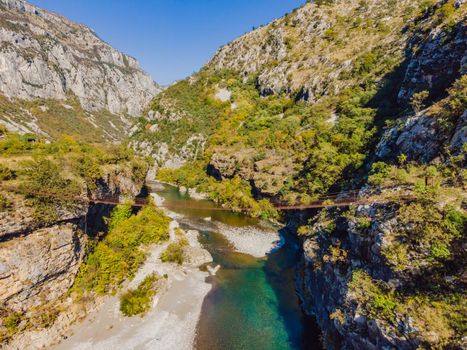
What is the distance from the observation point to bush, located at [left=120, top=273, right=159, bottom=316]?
19375mm

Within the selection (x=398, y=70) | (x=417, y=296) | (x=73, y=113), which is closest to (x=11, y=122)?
(x=73, y=113)

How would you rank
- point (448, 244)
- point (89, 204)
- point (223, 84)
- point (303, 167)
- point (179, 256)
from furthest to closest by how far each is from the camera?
point (223, 84) → point (303, 167) → point (179, 256) → point (89, 204) → point (448, 244)

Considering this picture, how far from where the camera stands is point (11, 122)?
105000 mm

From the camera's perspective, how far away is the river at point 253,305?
18000 mm

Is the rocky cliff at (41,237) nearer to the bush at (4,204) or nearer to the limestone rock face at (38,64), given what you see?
the bush at (4,204)

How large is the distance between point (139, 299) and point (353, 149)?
26053 mm

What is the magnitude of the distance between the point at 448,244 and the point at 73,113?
176 m

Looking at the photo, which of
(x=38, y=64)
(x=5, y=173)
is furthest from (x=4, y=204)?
(x=38, y=64)

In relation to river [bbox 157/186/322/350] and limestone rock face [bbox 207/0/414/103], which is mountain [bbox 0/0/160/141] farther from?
river [bbox 157/186/322/350]

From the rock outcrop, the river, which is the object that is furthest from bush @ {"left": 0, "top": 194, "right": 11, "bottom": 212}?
the river

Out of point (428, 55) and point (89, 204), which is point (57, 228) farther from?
point (428, 55)

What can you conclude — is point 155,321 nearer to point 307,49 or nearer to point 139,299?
point 139,299

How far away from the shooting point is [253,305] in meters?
21.5

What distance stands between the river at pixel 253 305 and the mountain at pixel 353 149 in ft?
5.63
